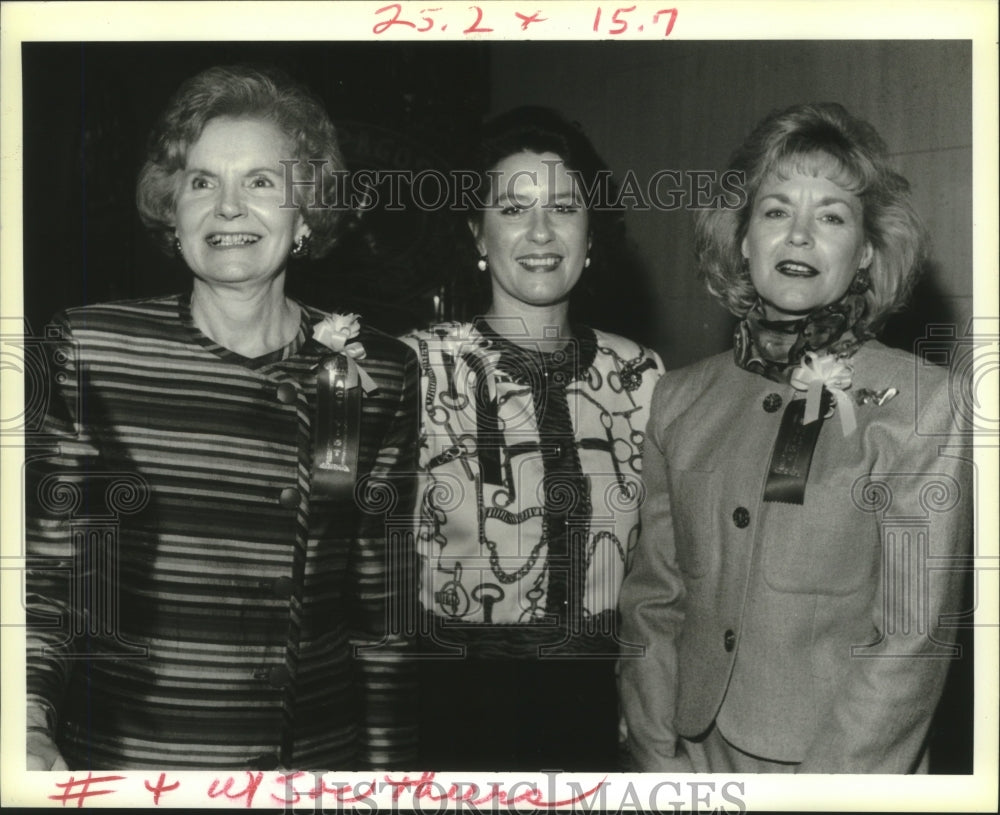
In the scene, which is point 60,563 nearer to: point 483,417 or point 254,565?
point 254,565

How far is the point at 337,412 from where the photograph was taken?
1.85m

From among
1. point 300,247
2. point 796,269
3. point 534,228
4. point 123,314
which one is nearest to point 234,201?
point 300,247

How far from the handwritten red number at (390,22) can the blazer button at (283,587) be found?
0.97m

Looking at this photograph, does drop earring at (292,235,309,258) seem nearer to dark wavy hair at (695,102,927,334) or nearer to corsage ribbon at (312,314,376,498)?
corsage ribbon at (312,314,376,498)

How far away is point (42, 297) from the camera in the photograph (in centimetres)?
190

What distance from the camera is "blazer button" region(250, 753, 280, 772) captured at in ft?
6.09

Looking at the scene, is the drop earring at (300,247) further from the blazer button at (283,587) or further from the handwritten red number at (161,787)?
the handwritten red number at (161,787)

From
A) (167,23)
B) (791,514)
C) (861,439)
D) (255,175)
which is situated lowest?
(791,514)

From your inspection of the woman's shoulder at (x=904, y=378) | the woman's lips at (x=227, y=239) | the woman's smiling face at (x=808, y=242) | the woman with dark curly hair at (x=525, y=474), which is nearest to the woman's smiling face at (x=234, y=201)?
the woman's lips at (x=227, y=239)

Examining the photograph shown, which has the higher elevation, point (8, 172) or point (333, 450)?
point (8, 172)

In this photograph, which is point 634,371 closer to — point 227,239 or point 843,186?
point 843,186

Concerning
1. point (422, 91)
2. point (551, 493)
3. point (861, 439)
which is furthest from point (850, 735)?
point (422, 91)

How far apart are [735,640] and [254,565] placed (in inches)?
31.8

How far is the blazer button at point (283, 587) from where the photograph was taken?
1808mm
